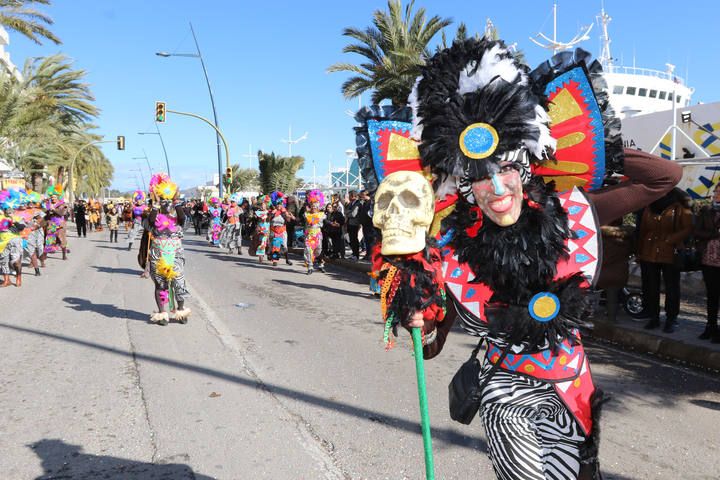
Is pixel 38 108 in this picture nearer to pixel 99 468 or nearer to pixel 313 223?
pixel 313 223

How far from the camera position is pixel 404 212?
1.84 meters

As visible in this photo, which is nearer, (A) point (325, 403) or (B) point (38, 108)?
(A) point (325, 403)

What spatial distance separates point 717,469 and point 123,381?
4.65 meters

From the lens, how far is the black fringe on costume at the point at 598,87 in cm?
203

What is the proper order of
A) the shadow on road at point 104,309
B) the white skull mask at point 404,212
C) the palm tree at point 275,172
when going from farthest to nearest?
the palm tree at point 275,172 < the shadow on road at point 104,309 < the white skull mask at point 404,212

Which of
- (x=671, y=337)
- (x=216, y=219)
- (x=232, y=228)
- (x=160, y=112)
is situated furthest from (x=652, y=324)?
(x=160, y=112)

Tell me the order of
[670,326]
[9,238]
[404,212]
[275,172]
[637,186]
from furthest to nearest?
[275,172]
[9,238]
[670,326]
[637,186]
[404,212]

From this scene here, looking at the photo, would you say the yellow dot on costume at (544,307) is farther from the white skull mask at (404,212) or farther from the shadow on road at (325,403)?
the shadow on road at (325,403)

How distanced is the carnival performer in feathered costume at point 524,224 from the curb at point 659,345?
4046 millimetres

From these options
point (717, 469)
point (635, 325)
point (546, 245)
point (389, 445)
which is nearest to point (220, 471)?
point (389, 445)

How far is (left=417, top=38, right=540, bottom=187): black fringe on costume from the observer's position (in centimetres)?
196

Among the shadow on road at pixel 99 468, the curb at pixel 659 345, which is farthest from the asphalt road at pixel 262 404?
the curb at pixel 659 345

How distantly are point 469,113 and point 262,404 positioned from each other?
10.9ft

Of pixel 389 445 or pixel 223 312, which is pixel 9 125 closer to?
pixel 223 312
